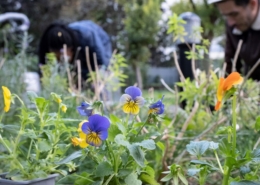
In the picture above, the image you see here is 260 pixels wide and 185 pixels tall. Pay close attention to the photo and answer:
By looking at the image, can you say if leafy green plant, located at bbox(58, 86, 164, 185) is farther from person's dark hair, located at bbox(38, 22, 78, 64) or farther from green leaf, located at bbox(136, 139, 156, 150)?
person's dark hair, located at bbox(38, 22, 78, 64)

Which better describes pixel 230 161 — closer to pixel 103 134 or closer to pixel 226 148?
pixel 226 148

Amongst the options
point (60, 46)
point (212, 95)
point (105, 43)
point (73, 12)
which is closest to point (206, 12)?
point (73, 12)

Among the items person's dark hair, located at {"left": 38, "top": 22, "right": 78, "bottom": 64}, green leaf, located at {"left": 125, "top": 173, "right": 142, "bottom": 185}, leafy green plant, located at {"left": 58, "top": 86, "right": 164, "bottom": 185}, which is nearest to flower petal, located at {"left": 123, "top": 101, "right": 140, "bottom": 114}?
leafy green plant, located at {"left": 58, "top": 86, "right": 164, "bottom": 185}

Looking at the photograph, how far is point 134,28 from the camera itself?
13195mm

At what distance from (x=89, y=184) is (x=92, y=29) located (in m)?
2.75

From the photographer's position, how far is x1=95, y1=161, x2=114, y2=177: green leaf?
1.98 ft

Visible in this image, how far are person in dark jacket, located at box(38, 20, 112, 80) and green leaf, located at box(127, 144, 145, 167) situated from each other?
2218mm

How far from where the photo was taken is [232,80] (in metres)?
0.59

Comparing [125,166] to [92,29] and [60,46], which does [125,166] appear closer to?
[60,46]

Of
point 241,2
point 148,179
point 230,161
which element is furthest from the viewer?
point 241,2

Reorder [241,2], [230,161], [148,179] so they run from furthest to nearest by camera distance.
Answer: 1. [241,2]
2. [148,179]
3. [230,161]

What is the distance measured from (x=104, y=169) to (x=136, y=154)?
0.21ft

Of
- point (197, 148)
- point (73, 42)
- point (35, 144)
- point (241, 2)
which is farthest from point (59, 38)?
point (197, 148)

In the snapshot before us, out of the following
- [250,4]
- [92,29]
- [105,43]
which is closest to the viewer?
[250,4]
